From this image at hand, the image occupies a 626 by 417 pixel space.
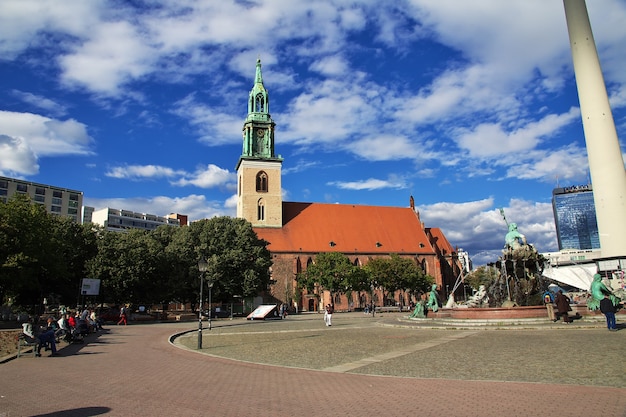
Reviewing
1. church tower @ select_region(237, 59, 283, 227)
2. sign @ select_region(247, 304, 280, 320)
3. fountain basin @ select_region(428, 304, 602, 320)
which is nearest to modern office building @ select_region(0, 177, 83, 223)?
church tower @ select_region(237, 59, 283, 227)

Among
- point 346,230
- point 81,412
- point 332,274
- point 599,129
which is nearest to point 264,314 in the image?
point 332,274

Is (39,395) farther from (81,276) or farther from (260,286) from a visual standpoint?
(260,286)

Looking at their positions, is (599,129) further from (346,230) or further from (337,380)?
(346,230)

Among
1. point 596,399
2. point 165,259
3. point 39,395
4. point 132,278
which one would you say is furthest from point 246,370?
point 165,259

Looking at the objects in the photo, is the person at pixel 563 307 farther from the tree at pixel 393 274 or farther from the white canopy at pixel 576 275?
the white canopy at pixel 576 275

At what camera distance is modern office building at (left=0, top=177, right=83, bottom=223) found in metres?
111

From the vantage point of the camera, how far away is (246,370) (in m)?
12.0

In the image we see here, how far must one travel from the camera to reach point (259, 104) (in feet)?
239

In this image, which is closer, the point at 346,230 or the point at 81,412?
the point at 81,412

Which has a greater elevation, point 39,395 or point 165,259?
point 165,259

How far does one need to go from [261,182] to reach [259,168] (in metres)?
2.20

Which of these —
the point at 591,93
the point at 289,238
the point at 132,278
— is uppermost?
the point at 591,93

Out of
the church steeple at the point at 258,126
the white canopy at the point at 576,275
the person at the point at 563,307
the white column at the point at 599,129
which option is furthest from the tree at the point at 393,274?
the person at the point at 563,307

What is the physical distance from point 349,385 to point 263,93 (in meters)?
67.5
